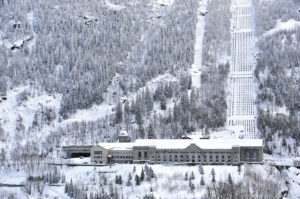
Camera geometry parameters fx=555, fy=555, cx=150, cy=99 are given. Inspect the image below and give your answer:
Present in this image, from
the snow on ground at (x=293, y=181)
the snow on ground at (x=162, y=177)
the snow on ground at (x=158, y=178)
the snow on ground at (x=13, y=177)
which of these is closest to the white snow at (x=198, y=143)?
the snow on ground at (x=158, y=178)

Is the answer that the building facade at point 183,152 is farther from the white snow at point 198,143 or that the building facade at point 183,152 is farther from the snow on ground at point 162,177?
the snow on ground at point 162,177

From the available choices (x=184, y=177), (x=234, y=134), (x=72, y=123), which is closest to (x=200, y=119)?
(x=234, y=134)

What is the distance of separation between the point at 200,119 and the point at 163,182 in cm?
5755

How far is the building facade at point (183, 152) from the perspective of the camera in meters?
143

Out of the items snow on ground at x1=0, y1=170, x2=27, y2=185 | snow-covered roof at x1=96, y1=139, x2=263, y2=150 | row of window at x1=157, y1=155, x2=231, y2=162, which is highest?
snow-covered roof at x1=96, y1=139, x2=263, y2=150

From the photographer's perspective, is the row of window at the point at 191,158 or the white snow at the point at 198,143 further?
the white snow at the point at 198,143

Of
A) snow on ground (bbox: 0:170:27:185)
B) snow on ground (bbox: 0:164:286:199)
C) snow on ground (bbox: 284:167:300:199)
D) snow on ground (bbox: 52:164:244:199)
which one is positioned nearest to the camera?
snow on ground (bbox: 52:164:244:199)

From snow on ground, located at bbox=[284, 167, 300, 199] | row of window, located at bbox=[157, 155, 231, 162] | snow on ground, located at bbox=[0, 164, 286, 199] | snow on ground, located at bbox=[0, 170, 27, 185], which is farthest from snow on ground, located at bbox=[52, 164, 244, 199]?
snow on ground, located at bbox=[284, 167, 300, 199]

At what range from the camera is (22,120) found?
194 meters

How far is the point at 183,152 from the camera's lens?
145750 mm

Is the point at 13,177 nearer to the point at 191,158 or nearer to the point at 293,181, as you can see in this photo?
the point at 191,158

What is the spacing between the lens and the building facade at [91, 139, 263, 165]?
14262 cm

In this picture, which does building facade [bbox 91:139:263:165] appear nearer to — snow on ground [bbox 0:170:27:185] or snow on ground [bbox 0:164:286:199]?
snow on ground [bbox 0:164:286:199]

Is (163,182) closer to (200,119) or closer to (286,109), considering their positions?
(200,119)
